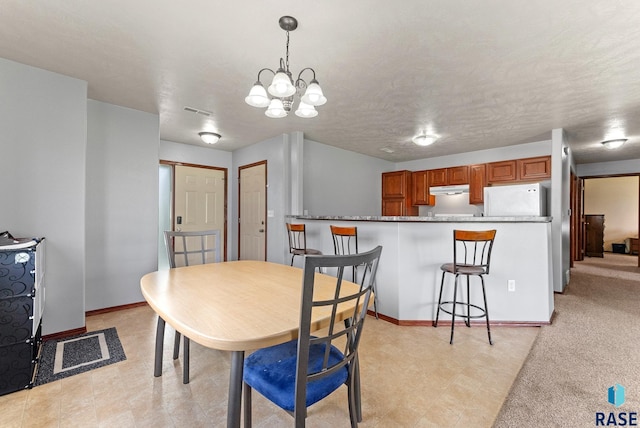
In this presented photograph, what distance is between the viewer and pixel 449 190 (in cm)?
535

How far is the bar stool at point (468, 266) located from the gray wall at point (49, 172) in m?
3.44

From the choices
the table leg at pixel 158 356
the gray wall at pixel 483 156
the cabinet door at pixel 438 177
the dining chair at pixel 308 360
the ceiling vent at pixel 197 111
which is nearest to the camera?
the dining chair at pixel 308 360

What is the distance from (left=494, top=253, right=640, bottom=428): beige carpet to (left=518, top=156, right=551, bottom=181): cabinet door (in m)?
1.80

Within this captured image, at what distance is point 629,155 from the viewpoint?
5.51m

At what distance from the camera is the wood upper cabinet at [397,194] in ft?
19.2

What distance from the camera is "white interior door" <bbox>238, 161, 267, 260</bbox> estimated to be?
4.64 m

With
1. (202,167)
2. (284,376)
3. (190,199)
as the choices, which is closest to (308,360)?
(284,376)

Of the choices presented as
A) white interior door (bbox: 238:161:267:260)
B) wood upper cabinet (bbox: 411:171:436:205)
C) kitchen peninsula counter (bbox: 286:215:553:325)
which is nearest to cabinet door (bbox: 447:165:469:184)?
wood upper cabinet (bbox: 411:171:436:205)

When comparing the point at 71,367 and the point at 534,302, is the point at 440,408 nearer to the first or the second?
the point at 534,302

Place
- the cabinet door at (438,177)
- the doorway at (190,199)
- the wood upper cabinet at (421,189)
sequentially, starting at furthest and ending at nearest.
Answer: the wood upper cabinet at (421,189)
the cabinet door at (438,177)
the doorway at (190,199)

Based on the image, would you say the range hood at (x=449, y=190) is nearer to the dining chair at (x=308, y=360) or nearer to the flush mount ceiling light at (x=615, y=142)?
the flush mount ceiling light at (x=615, y=142)

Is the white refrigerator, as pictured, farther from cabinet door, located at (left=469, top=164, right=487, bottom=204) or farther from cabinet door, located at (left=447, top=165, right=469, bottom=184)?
cabinet door, located at (left=447, top=165, right=469, bottom=184)

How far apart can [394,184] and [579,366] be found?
4.24m

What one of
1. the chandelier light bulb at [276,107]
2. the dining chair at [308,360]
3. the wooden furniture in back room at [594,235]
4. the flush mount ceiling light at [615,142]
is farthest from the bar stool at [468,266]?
the wooden furniture in back room at [594,235]
